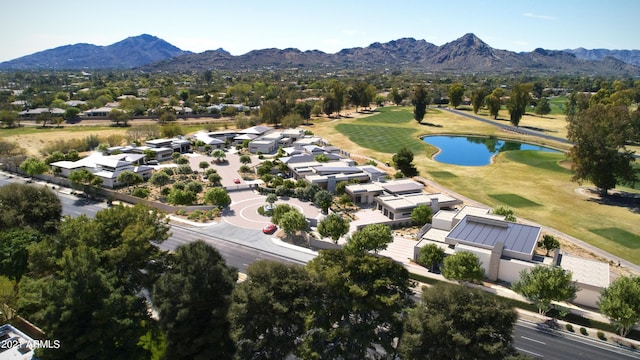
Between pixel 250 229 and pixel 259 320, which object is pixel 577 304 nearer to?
pixel 259 320

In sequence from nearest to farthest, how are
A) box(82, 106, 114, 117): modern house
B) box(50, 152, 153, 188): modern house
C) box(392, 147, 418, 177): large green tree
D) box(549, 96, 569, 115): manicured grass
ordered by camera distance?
box(50, 152, 153, 188): modern house
box(392, 147, 418, 177): large green tree
box(82, 106, 114, 117): modern house
box(549, 96, 569, 115): manicured grass

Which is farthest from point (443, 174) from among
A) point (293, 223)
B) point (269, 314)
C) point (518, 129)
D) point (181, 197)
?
point (518, 129)

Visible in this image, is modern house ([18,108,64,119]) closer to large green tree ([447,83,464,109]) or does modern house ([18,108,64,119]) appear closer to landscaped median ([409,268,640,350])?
landscaped median ([409,268,640,350])

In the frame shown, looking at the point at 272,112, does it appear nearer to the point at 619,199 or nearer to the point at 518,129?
the point at 518,129

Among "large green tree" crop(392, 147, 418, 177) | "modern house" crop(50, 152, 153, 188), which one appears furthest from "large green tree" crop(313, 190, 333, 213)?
"modern house" crop(50, 152, 153, 188)

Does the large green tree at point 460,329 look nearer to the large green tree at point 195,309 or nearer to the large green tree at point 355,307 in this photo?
the large green tree at point 355,307

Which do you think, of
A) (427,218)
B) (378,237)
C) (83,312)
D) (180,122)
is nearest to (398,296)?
(378,237)
